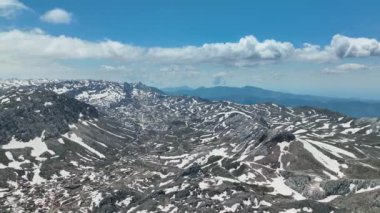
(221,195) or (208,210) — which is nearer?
(208,210)

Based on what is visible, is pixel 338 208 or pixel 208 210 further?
pixel 208 210

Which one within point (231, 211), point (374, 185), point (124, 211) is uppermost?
point (374, 185)

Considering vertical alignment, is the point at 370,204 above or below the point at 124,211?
above

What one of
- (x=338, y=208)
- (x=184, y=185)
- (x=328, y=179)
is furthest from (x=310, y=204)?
(x=184, y=185)

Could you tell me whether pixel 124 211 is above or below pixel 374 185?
below

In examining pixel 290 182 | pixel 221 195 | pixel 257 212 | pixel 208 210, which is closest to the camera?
pixel 257 212

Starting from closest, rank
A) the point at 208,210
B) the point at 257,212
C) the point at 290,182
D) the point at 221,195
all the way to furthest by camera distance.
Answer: the point at 257,212, the point at 208,210, the point at 221,195, the point at 290,182

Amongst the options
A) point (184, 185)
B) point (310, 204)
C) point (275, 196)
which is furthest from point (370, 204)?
point (184, 185)

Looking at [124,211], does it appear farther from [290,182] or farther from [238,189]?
[290,182]

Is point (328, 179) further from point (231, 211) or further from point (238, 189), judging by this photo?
point (231, 211)
